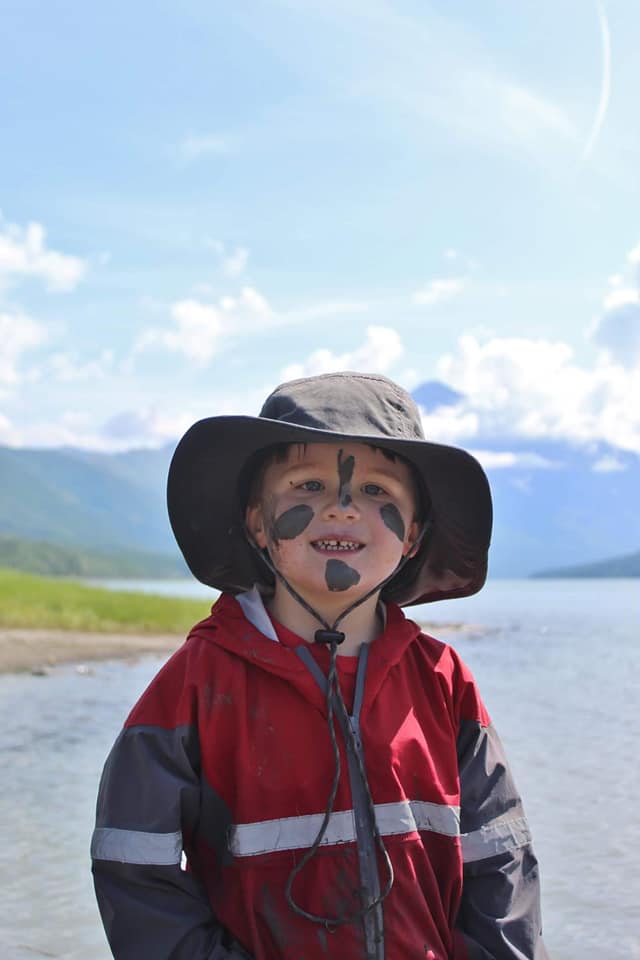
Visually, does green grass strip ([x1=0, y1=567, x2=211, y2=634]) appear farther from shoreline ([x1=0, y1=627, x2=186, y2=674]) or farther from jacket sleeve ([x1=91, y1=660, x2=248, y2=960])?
jacket sleeve ([x1=91, y1=660, x2=248, y2=960])

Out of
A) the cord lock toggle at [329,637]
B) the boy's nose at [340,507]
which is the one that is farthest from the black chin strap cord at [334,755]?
the boy's nose at [340,507]

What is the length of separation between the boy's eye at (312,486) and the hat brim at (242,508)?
122 millimetres

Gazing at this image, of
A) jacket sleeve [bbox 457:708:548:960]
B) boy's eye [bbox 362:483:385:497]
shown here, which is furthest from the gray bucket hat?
jacket sleeve [bbox 457:708:548:960]

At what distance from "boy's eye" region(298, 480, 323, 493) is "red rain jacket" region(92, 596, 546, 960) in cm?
38

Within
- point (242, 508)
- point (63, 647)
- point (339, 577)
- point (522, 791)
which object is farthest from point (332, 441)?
point (63, 647)

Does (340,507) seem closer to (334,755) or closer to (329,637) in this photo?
(329,637)

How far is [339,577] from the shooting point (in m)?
2.71

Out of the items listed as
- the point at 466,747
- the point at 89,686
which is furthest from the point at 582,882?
the point at 89,686

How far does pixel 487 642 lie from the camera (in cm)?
3338

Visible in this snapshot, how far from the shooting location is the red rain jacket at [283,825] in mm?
2426

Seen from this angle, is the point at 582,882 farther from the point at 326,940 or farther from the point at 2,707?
the point at 2,707

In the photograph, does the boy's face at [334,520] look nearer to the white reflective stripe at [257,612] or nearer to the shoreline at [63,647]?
the white reflective stripe at [257,612]

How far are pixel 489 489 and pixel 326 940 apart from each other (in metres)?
1.21

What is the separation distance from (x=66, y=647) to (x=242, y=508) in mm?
21193
